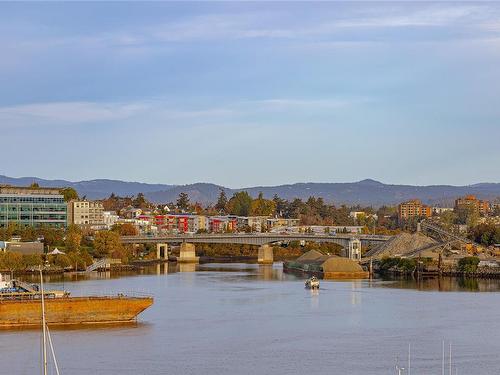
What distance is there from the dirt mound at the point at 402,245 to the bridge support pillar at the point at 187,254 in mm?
15945

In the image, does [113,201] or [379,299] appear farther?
[113,201]

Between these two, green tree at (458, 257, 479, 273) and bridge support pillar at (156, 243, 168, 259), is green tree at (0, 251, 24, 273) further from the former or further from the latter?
bridge support pillar at (156, 243, 168, 259)

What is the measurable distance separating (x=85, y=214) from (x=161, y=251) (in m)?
17.2

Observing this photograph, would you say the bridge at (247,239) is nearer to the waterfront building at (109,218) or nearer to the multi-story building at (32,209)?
the multi-story building at (32,209)

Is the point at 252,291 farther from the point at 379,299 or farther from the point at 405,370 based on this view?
the point at 405,370

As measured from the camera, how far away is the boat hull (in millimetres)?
37844

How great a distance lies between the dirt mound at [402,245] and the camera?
281ft

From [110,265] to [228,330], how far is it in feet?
136

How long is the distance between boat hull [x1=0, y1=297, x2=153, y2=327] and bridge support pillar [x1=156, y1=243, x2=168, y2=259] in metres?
59.0

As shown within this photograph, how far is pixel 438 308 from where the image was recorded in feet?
155

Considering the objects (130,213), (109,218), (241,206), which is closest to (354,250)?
(109,218)

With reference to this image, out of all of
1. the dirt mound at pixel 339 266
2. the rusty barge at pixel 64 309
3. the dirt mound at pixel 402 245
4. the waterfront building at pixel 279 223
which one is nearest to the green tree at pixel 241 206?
the waterfront building at pixel 279 223

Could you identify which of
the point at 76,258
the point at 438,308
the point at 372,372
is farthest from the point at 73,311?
the point at 76,258

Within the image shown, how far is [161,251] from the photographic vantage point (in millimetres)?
101562
